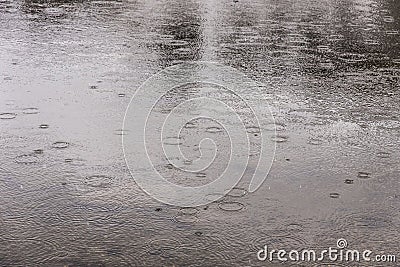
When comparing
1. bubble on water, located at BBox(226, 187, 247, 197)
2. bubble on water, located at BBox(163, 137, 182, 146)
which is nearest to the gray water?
bubble on water, located at BBox(226, 187, 247, 197)

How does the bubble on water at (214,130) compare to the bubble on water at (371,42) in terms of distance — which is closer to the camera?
the bubble on water at (214,130)

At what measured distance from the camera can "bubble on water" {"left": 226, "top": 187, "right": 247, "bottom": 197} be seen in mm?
4501

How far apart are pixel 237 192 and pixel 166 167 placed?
67cm

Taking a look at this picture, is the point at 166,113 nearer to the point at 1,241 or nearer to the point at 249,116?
the point at 249,116

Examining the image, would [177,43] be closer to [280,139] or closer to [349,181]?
[280,139]

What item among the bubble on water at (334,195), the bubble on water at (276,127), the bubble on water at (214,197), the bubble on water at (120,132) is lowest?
the bubble on water at (334,195)

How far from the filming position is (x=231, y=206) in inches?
170

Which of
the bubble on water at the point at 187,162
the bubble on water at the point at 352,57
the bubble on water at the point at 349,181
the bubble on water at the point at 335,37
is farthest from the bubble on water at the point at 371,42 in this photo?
the bubble on water at the point at 187,162

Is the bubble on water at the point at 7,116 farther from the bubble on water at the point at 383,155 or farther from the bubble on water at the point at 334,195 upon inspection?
the bubble on water at the point at 383,155

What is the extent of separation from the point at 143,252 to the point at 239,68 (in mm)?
4934

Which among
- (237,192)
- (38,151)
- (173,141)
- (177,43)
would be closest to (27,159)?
(38,151)

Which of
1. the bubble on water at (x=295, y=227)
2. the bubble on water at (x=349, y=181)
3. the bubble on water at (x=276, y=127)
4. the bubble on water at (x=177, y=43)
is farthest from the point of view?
the bubble on water at (x=177, y=43)

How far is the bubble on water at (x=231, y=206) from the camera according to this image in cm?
428

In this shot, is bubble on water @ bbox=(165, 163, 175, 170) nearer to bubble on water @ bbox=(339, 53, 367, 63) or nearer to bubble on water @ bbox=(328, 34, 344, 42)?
bubble on water @ bbox=(339, 53, 367, 63)
